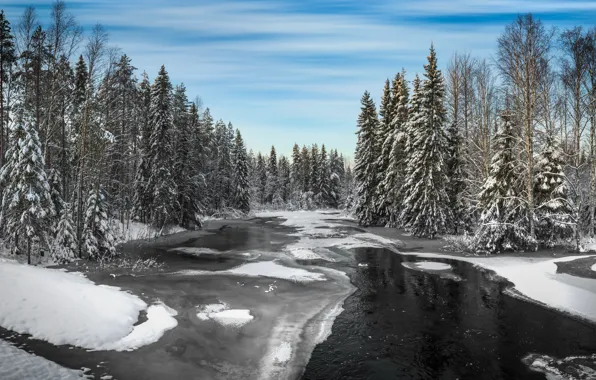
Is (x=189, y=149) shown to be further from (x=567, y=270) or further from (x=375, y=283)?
(x=567, y=270)

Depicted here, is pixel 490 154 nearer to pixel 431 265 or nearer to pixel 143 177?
pixel 431 265

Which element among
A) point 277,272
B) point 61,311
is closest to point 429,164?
point 277,272

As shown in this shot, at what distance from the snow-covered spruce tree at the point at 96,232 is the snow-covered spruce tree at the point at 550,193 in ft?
84.4

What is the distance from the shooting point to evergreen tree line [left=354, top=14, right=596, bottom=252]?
21.9 meters

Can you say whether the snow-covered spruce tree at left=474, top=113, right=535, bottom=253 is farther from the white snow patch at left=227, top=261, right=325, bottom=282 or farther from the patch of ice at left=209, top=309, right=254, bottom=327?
the patch of ice at left=209, top=309, right=254, bottom=327

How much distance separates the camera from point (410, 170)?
3167 cm

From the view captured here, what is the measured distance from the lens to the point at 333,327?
11188 mm

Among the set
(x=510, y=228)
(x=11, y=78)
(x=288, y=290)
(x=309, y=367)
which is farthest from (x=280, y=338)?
(x=11, y=78)

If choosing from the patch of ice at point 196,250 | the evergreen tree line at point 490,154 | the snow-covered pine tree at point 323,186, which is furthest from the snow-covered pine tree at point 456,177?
the snow-covered pine tree at point 323,186

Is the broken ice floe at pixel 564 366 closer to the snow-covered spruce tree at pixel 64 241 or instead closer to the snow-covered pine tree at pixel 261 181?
the snow-covered spruce tree at pixel 64 241

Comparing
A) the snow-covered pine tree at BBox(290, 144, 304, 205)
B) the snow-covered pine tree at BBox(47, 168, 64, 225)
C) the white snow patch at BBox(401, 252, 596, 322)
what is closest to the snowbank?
the white snow patch at BBox(401, 252, 596, 322)

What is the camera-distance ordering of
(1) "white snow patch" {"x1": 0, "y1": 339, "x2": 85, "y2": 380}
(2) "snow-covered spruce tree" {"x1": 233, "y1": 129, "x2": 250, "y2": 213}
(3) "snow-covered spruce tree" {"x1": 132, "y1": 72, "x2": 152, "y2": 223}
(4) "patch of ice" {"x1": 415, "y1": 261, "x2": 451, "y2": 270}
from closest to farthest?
(1) "white snow patch" {"x1": 0, "y1": 339, "x2": 85, "y2": 380} → (4) "patch of ice" {"x1": 415, "y1": 261, "x2": 451, "y2": 270} → (3) "snow-covered spruce tree" {"x1": 132, "y1": 72, "x2": 152, "y2": 223} → (2) "snow-covered spruce tree" {"x1": 233, "y1": 129, "x2": 250, "y2": 213}

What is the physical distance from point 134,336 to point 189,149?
31034mm

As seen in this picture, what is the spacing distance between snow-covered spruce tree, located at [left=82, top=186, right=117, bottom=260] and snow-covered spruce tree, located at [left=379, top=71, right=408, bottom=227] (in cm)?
2485
